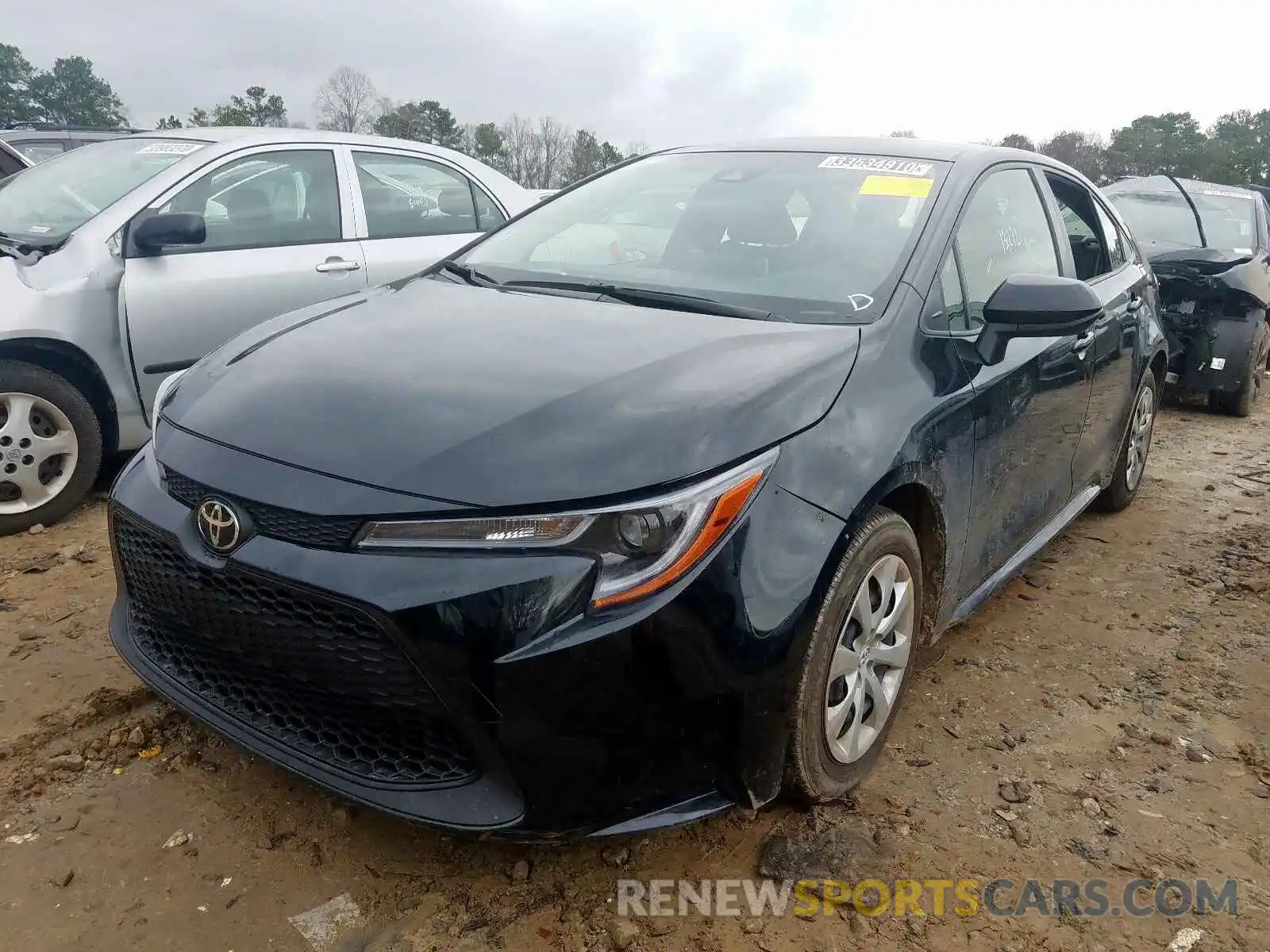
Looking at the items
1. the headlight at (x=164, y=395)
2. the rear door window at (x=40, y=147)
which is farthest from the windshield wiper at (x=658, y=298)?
the rear door window at (x=40, y=147)

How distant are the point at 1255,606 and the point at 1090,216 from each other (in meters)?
1.68

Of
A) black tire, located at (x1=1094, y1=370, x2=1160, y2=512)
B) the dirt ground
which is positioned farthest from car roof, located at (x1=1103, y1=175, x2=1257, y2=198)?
the dirt ground

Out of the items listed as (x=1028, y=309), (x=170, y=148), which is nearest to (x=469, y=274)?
(x=1028, y=309)

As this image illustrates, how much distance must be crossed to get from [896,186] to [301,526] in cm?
197

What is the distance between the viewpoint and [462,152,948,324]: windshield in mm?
2531

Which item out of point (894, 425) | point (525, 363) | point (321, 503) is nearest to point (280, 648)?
point (321, 503)

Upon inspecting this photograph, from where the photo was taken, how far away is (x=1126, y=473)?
448cm

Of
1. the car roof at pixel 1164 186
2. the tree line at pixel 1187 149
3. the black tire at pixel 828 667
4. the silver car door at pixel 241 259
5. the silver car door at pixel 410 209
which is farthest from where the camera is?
the tree line at pixel 1187 149

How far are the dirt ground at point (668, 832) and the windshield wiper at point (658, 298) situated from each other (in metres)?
1.21

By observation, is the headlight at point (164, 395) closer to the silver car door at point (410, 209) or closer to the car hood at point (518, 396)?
the car hood at point (518, 396)

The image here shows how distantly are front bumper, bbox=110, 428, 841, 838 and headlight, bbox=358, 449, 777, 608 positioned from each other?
3 centimetres

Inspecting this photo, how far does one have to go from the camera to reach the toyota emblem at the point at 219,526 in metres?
1.84

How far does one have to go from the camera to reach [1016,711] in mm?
2828

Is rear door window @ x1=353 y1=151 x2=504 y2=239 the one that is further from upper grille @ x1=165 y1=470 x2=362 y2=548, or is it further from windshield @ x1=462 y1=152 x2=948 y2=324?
upper grille @ x1=165 y1=470 x2=362 y2=548
